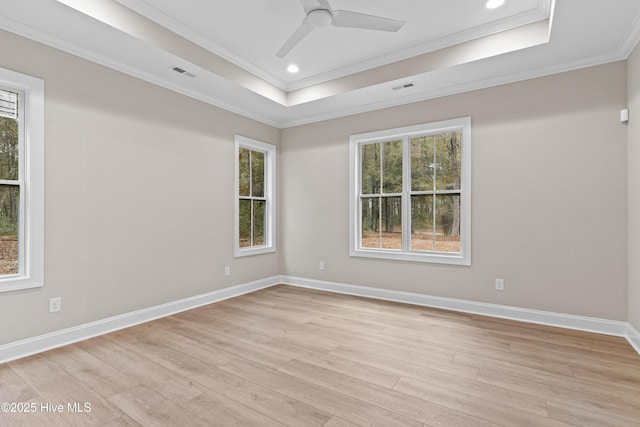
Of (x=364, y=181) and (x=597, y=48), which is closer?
(x=597, y=48)

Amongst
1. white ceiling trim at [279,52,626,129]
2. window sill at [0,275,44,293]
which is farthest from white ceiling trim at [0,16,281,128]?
window sill at [0,275,44,293]

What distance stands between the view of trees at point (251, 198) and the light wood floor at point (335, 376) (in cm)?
173

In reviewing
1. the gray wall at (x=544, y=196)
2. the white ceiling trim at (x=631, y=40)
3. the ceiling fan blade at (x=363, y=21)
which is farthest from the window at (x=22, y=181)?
the white ceiling trim at (x=631, y=40)

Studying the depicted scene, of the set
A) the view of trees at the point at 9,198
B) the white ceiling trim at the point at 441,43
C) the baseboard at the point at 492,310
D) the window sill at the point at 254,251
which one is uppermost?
the white ceiling trim at the point at 441,43

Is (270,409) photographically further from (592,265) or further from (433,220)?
(592,265)

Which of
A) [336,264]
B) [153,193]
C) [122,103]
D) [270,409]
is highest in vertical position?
[122,103]

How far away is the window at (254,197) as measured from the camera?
4.72 meters

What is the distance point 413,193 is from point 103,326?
152 inches

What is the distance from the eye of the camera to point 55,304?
2791 millimetres

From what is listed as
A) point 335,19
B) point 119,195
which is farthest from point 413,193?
point 119,195

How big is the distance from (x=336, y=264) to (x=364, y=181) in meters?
1.34

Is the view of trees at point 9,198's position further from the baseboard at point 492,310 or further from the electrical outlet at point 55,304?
the baseboard at point 492,310

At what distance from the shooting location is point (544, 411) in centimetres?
187

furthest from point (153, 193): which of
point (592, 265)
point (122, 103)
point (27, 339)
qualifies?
point (592, 265)
